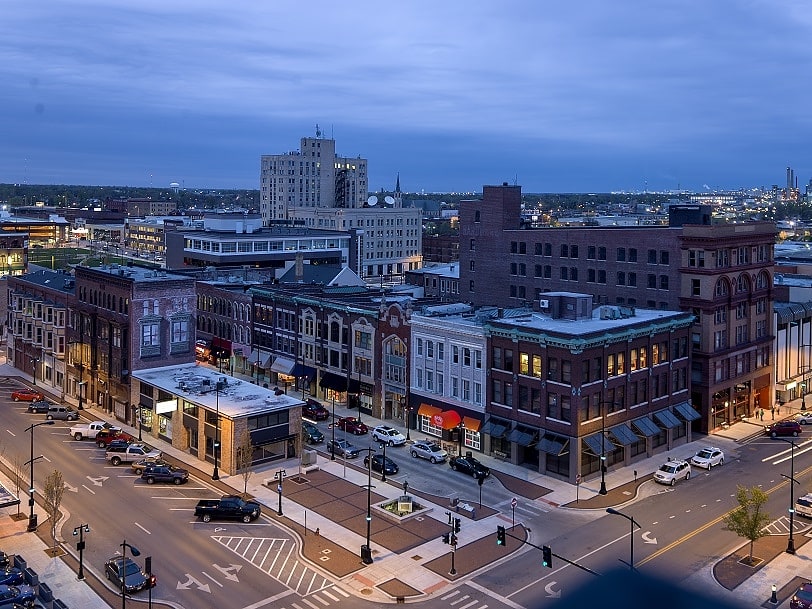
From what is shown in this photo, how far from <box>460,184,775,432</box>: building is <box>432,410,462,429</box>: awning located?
579 inches

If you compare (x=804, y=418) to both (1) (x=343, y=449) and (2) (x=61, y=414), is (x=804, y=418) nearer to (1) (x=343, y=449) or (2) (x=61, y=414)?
(1) (x=343, y=449)

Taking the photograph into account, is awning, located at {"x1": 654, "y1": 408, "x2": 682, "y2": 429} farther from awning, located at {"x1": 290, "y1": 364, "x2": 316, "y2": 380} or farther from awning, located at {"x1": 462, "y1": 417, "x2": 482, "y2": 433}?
awning, located at {"x1": 290, "y1": 364, "x2": 316, "y2": 380}

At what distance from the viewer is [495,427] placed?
6844cm

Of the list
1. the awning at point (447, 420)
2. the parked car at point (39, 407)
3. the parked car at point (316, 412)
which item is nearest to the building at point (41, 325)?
the parked car at point (39, 407)

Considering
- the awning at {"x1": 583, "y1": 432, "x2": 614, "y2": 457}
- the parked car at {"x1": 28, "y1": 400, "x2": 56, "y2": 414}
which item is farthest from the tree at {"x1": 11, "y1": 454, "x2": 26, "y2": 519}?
the awning at {"x1": 583, "y1": 432, "x2": 614, "y2": 457}

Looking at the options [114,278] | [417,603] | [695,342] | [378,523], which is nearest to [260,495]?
[378,523]

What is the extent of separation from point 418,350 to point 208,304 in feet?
135

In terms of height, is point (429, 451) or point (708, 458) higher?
point (429, 451)

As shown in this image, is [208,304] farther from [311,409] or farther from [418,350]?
[418,350]

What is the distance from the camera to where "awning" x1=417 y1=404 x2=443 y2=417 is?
74.4 meters

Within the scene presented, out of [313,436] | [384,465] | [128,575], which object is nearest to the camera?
[128,575]

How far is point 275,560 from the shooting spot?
48.9 meters

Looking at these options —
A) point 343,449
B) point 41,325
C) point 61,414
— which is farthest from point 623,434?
point 41,325

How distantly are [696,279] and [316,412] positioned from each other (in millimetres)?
40834
